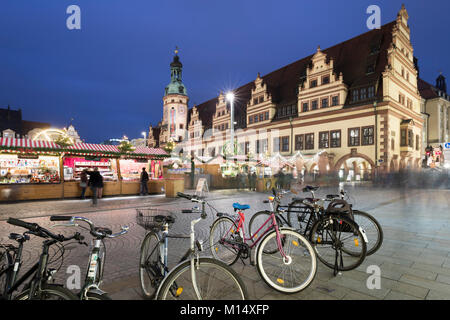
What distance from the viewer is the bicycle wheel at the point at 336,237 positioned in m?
4.06

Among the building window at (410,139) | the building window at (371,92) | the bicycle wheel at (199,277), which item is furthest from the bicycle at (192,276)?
the building window at (410,139)

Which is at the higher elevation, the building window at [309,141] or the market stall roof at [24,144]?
the building window at [309,141]

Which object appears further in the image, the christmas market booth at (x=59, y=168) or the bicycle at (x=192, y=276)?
the christmas market booth at (x=59, y=168)

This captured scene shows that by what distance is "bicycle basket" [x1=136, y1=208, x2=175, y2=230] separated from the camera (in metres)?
3.10

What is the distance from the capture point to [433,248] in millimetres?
5312

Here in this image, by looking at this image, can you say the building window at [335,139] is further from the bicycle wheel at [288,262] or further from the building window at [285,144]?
the bicycle wheel at [288,262]

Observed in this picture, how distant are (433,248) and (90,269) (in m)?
6.26

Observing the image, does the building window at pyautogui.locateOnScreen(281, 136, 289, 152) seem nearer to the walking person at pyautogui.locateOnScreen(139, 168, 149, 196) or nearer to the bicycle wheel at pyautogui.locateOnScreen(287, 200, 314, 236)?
the walking person at pyautogui.locateOnScreen(139, 168, 149, 196)

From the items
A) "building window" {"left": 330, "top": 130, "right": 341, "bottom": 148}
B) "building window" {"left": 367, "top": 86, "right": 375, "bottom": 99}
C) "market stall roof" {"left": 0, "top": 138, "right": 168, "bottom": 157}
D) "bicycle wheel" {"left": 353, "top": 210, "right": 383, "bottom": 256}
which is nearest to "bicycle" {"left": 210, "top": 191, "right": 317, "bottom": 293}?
"bicycle wheel" {"left": 353, "top": 210, "right": 383, "bottom": 256}

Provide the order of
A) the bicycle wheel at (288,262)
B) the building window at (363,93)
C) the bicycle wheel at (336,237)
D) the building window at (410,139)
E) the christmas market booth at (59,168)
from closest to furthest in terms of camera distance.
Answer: the bicycle wheel at (288,262)
the bicycle wheel at (336,237)
the christmas market booth at (59,168)
the building window at (363,93)
the building window at (410,139)

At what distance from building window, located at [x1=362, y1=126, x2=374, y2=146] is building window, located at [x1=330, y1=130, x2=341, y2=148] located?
2.65m

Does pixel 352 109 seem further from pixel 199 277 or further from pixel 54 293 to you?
pixel 54 293

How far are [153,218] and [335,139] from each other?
31401 millimetres
